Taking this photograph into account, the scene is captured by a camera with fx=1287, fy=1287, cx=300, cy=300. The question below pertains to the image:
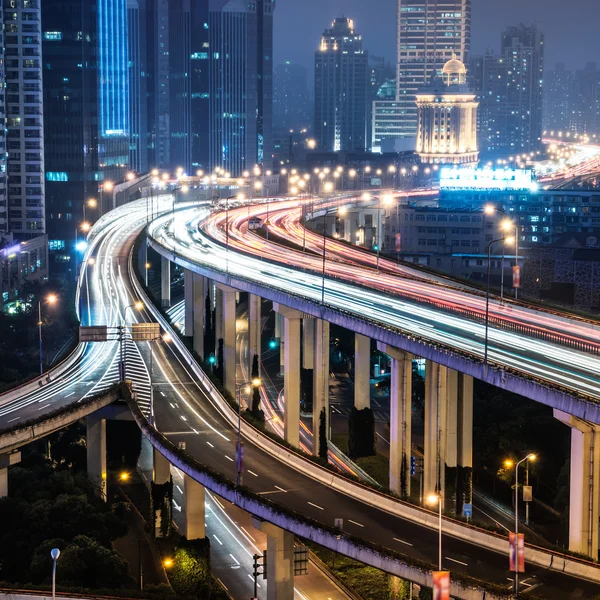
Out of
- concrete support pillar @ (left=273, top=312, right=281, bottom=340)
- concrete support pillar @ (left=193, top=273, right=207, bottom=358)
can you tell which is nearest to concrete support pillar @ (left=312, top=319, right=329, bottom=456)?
concrete support pillar @ (left=193, top=273, right=207, bottom=358)

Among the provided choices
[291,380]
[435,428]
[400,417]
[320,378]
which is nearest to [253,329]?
[320,378]

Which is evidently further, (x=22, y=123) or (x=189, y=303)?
(x=22, y=123)

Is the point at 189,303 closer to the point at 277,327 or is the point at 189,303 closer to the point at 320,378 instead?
the point at 277,327

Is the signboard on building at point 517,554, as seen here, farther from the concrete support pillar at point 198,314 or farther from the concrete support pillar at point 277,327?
the concrete support pillar at point 277,327

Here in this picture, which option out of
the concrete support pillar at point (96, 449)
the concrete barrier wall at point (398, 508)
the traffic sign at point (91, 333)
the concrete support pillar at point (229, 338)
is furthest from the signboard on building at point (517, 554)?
the concrete support pillar at point (229, 338)

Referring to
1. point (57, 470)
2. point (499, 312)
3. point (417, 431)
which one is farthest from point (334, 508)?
point (417, 431)

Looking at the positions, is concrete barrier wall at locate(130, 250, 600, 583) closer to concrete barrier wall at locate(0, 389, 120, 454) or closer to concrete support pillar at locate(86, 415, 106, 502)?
concrete barrier wall at locate(0, 389, 120, 454)
